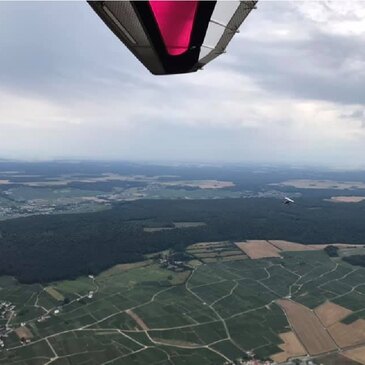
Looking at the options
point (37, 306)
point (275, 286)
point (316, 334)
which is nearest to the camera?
point (316, 334)

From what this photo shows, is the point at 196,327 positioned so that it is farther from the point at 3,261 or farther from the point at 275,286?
the point at 3,261

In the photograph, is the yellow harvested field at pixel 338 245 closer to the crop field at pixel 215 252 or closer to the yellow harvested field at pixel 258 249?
the yellow harvested field at pixel 258 249

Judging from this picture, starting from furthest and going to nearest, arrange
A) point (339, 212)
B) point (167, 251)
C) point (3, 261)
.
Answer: point (339, 212), point (167, 251), point (3, 261)

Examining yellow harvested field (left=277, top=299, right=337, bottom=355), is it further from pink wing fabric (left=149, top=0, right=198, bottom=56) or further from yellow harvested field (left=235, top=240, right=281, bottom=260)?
→ pink wing fabric (left=149, top=0, right=198, bottom=56)

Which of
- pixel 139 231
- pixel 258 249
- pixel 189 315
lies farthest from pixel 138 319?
pixel 139 231

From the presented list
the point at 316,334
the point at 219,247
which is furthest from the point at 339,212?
the point at 316,334

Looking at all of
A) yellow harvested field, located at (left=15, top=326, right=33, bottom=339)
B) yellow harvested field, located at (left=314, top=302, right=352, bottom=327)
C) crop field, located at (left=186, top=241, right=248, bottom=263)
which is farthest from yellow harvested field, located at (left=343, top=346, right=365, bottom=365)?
crop field, located at (left=186, top=241, right=248, bottom=263)

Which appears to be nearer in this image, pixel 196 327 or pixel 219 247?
pixel 196 327
